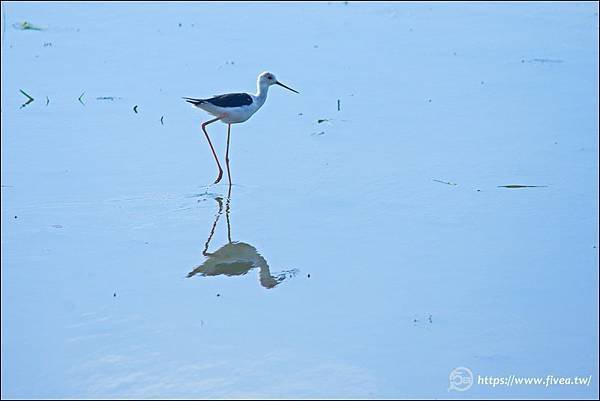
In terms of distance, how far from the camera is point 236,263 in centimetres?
685

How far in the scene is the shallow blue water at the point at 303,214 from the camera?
547 centimetres

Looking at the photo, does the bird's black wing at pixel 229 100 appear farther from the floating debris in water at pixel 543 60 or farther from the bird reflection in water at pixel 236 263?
the floating debris in water at pixel 543 60

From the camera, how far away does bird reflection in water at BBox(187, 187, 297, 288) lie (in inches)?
257

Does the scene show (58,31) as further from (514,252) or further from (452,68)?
(514,252)

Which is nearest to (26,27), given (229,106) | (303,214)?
(229,106)

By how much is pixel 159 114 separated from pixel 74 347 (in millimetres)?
4691

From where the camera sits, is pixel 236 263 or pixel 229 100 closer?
pixel 236 263

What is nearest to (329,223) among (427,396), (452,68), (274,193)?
(274,193)

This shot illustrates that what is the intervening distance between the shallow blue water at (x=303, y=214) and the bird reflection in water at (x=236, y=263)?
30 millimetres

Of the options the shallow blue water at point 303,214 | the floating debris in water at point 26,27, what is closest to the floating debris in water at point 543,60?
the shallow blue water at point 303,214

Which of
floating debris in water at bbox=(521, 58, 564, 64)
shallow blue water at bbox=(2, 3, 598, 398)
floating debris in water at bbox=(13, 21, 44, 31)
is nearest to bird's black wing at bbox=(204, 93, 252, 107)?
shallow blue water at bbox=(2, 3, 598, 398)

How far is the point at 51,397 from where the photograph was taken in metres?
5.04

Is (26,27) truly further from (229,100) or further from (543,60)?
(543,60)

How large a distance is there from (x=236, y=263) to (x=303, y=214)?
35.7 inches
